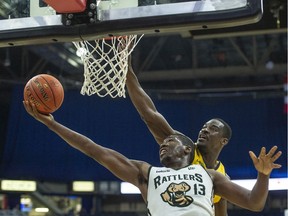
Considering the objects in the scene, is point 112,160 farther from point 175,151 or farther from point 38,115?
point 38,115

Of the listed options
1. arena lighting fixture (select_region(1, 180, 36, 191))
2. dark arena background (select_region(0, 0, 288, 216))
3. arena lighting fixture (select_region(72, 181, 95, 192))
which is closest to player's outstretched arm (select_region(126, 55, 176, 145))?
dark arena background (select_region(0, 0, 288, 216))

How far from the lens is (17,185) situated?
11.6 meters

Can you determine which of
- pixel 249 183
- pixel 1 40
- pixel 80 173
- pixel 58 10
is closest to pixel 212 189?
pixel 58 10

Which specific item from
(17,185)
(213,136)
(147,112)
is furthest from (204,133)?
(17,185)

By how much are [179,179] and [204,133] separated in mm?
1018

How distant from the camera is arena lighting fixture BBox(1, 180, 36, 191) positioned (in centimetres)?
1152

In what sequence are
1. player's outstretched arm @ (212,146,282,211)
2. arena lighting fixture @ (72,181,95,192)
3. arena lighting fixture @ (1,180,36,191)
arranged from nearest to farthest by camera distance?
player's outstretched arm @ (212,146,282,211) < arena lighting fixture @ (1,180,36,191) < arena lighting fixture @ (72,181,95,192)

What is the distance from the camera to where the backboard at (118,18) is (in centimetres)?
295

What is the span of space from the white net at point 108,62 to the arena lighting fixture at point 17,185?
27.2 feet

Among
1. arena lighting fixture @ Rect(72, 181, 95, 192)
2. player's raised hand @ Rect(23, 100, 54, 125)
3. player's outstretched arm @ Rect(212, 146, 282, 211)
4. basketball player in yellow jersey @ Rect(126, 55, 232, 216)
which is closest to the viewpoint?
player's outstretched arm @ Rect(212, 146, 282, 211)

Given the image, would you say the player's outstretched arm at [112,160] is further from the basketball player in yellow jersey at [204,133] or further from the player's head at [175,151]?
the basketball player in yellow jersey at [204,133]

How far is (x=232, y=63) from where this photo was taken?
43.9 ft

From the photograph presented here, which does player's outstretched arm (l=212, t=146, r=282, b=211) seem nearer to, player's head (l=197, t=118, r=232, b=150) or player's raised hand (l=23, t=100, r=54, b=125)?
player's head (l=197, t=118, r=232, b=150)

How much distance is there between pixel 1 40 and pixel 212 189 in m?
1.68
